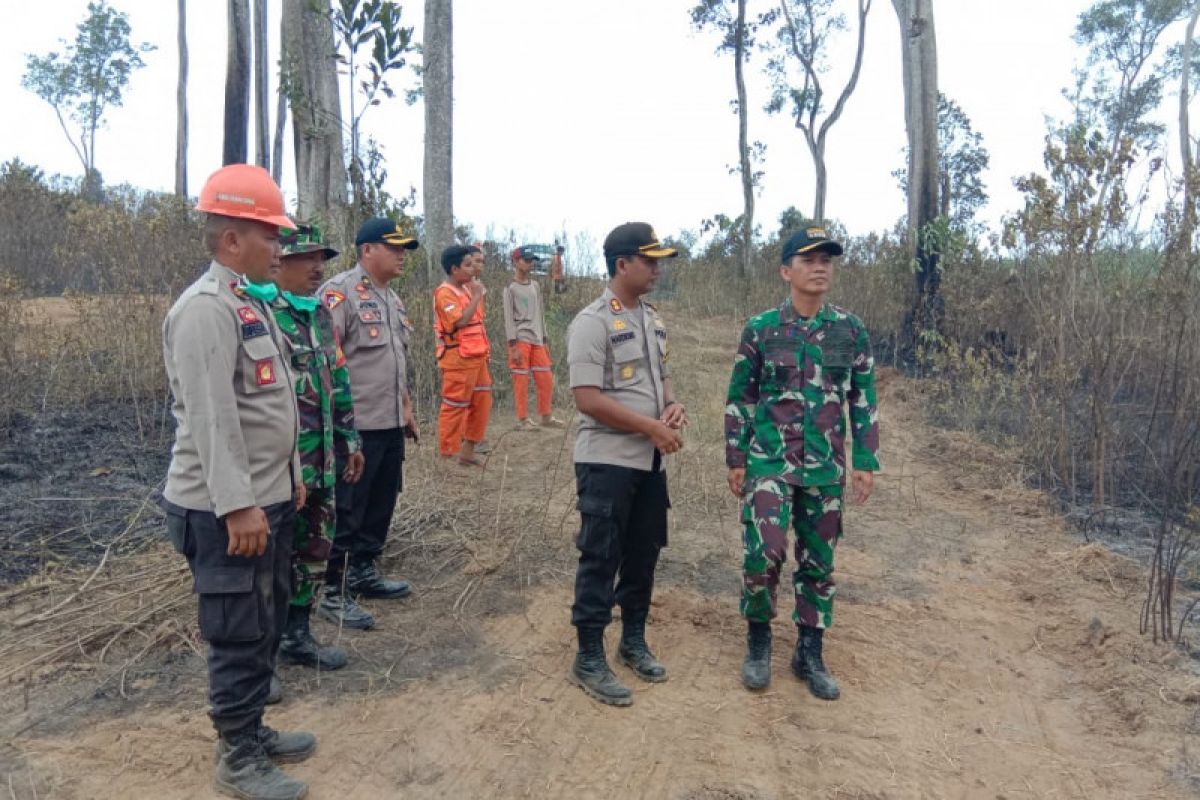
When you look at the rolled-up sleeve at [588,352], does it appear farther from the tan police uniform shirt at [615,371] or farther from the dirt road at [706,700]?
the dirt road at [706,700]

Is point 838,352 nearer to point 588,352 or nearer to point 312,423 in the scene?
point 588,352

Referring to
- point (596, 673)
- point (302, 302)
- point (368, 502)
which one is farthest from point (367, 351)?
point (596, 673)

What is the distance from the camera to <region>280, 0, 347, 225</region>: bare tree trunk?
8.89 meters

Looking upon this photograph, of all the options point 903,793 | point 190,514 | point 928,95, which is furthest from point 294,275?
point 928,95

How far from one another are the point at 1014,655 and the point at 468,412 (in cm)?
422

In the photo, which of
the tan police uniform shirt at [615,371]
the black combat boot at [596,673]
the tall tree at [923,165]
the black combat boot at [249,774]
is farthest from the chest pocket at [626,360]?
the tall tree at [923,165]

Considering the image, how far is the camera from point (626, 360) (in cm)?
320

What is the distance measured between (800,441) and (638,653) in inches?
43.5

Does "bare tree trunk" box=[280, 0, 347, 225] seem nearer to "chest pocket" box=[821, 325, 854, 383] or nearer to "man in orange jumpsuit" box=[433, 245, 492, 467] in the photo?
"man in orange jumpsuit" box=[433, 245, 492, 467]

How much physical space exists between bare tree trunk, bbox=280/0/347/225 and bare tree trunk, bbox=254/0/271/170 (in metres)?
6.42

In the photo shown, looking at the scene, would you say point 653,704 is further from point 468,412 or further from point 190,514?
point 468,412

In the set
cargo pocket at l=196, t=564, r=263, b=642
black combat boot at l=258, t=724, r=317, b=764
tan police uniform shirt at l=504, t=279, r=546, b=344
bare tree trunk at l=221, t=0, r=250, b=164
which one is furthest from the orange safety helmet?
bare tree trunk at l=221, t=0, r=250, b=164

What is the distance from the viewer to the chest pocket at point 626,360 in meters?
3.19

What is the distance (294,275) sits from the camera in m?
3.22
